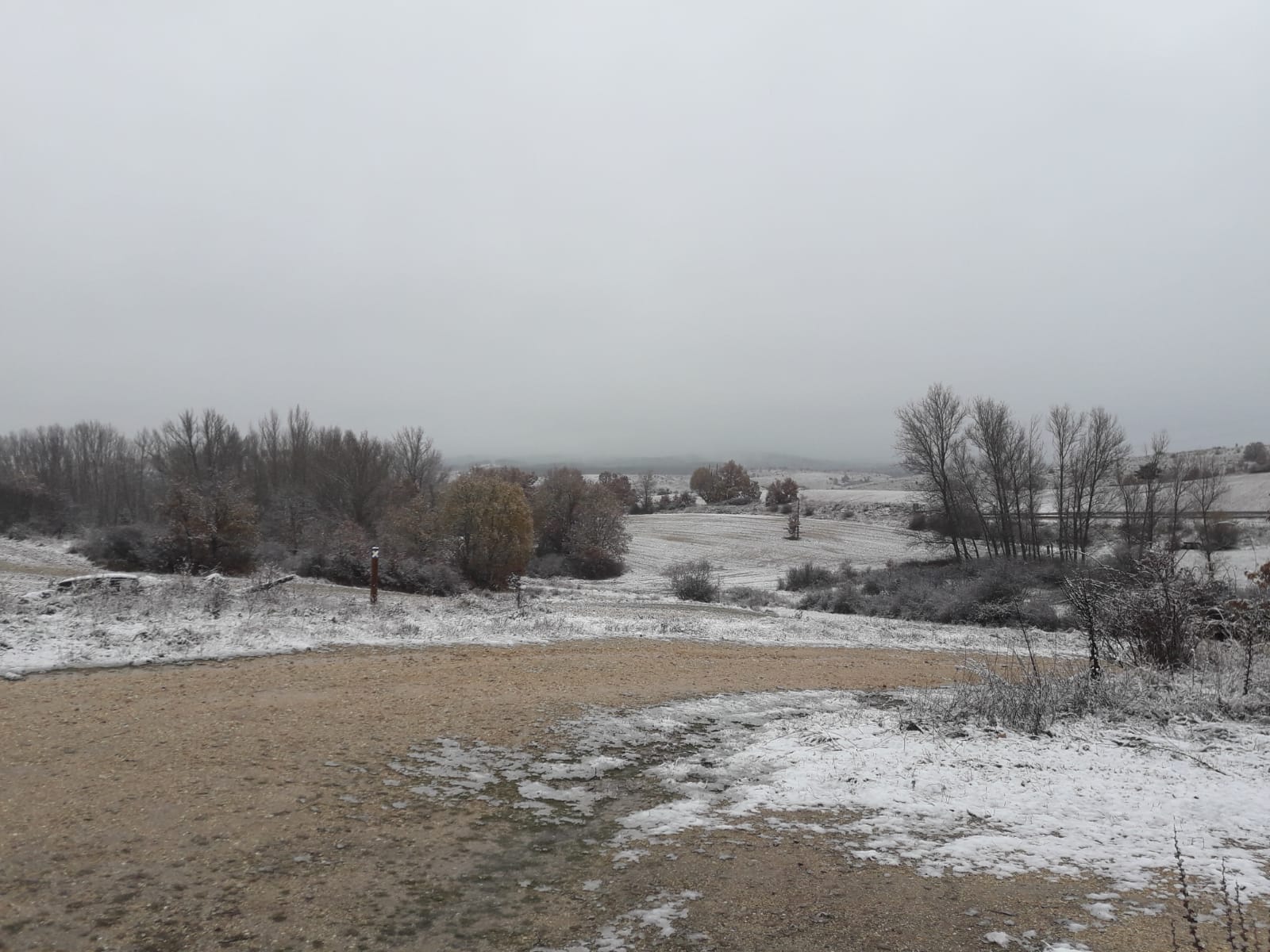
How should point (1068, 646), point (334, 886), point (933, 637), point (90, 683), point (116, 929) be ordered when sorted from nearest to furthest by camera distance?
point (116, 929), point (334, 886), point (90, 683), point (1068, 646), point (933, 637)

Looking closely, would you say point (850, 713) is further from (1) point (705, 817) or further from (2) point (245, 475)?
(2) point (245, 475)

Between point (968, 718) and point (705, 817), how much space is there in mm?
4176

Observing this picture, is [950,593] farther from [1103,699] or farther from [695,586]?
[1103,699]

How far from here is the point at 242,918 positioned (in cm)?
371

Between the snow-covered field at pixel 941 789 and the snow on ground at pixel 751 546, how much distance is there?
32.8 m

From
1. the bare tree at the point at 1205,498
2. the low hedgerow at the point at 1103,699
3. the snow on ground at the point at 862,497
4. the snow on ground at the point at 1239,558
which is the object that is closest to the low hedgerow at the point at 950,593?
the snow on ground at the point at 1239,558

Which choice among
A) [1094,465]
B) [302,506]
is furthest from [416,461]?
[1094,465]

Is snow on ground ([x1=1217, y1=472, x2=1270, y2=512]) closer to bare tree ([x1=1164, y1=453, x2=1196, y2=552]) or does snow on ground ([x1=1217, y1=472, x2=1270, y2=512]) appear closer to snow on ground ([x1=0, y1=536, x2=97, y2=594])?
bare tree ([x1=1164, y1=453, x2=1196, y2=552])

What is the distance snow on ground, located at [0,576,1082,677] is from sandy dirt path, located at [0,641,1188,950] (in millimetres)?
3245

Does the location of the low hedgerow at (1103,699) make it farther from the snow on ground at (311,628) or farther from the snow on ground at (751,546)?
the snow on ground at (751,546)

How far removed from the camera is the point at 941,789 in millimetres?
5871

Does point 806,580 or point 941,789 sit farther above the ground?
point 941,789

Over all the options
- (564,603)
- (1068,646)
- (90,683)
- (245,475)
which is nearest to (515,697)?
(90,683)

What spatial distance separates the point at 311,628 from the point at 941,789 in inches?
426
